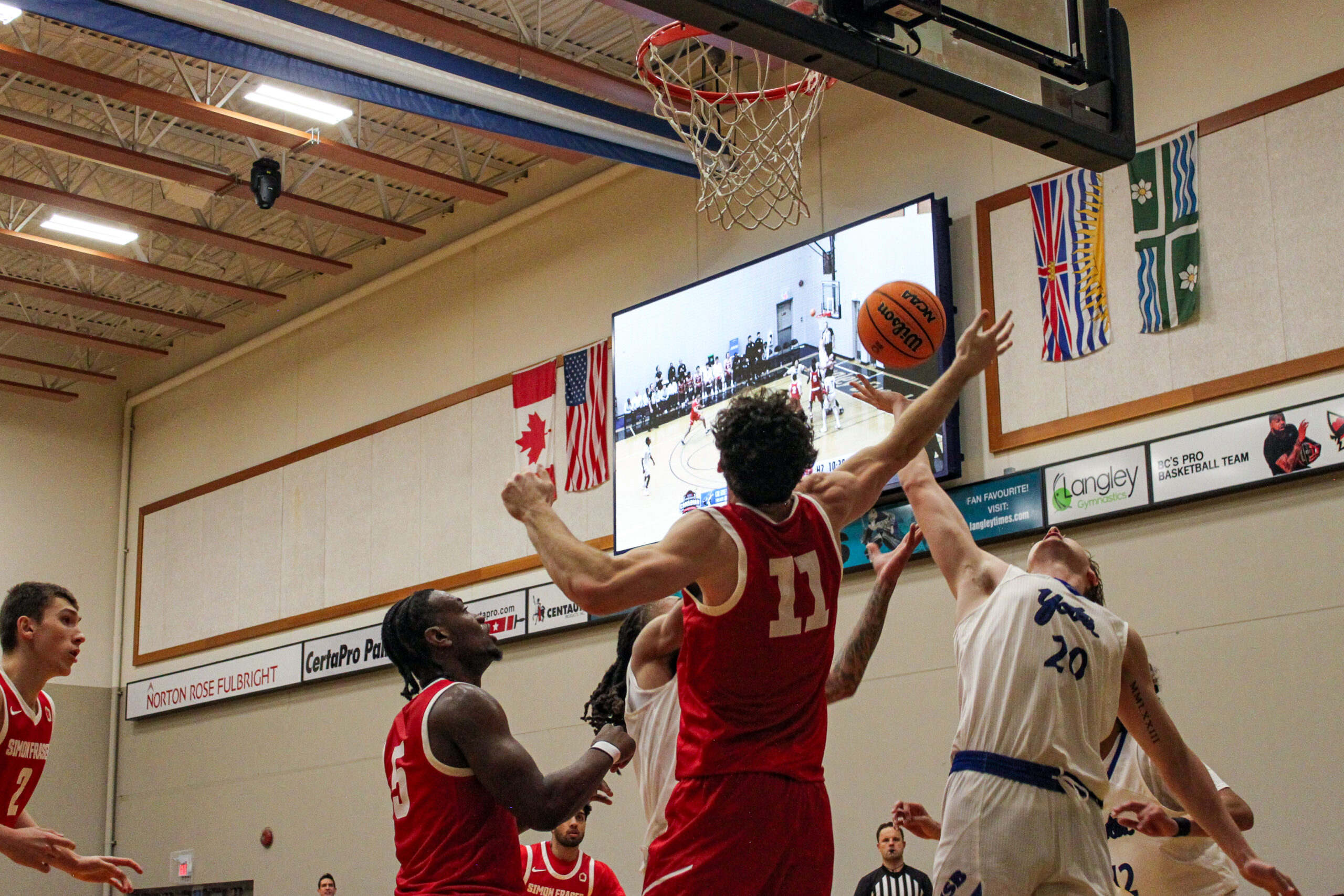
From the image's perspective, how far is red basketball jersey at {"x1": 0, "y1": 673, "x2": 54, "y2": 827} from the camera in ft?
20.6

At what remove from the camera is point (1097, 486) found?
980cm

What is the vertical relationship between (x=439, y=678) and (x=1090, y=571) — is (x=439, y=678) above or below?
below

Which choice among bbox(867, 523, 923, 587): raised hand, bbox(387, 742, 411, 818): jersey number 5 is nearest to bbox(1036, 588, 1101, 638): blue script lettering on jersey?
bbox(867, 523, 923, 587): raised hand

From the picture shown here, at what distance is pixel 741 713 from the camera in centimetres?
353

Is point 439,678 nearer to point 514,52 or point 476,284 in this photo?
point 514,52

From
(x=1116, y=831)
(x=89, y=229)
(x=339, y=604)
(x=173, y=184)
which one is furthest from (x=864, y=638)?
(x=89, y=229)

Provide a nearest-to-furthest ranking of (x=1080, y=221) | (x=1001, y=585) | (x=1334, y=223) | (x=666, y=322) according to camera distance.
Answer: (x=1001, y=585), (x=1334, y=223), (x=1080, y=221), (x=666, y=322)

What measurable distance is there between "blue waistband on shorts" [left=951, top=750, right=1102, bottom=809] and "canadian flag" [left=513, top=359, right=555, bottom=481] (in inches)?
397

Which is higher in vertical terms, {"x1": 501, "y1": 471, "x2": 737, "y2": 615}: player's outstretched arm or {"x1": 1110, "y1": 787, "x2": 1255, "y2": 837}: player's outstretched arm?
{"x1": 501, "y1": 471, "x2": 737, "y2": 615}: player's outstretched arm

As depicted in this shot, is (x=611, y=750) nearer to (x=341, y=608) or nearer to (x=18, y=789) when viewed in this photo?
(x=18, y=789)

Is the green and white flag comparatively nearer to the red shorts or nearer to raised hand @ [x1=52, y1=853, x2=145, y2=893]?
the red shorts

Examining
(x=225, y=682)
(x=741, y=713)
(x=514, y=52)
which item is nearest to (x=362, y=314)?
(x=225, y=682)

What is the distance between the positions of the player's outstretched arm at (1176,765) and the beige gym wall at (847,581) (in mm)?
4454

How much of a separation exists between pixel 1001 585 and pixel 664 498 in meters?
7.69
